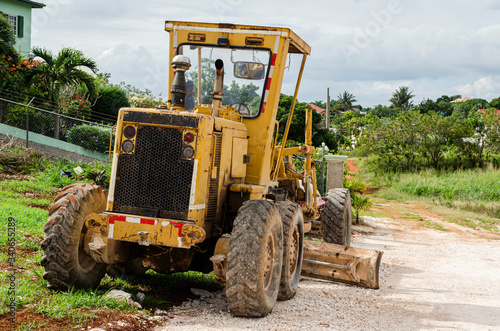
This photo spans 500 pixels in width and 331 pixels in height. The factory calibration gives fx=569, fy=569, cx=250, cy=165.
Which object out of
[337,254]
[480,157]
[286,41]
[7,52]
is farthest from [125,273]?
[480,157]

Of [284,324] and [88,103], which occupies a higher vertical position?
[88,103]

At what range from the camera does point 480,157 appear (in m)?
33.1

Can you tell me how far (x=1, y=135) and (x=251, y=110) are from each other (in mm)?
11714

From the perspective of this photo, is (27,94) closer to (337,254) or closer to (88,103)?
(88,103)

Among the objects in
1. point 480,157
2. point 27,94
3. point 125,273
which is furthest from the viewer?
point 480,157

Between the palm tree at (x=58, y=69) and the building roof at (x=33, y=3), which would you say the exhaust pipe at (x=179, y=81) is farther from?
the building roof at (x=33, y=3)

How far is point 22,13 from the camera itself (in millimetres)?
33000

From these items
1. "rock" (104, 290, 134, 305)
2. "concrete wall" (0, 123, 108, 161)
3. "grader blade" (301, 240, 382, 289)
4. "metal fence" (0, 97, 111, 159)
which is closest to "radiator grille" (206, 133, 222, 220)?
"rock" (104, 290, 134, 305)

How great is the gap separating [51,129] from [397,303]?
13.3 metres

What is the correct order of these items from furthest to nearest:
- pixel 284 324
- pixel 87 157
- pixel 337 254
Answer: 1. pixel 87 157
2. pixel 337 254
3. pixel 284 324

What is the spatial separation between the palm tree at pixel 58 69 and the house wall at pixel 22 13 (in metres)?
12.4

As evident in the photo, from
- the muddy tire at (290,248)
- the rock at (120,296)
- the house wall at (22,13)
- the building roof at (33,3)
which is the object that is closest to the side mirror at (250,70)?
the muddy tire at (290,248)

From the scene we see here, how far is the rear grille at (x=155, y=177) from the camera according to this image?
20.2ft

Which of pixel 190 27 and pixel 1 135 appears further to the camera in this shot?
pixel 1 135
